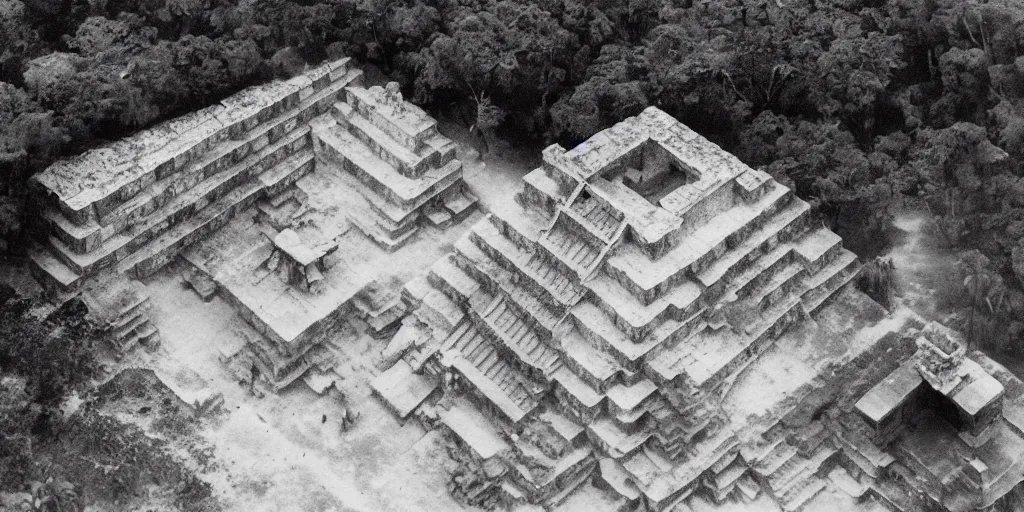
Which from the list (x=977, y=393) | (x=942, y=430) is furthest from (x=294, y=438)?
(x=977, y=393)

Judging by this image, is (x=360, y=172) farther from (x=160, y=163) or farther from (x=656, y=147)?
(x=656, y=147)

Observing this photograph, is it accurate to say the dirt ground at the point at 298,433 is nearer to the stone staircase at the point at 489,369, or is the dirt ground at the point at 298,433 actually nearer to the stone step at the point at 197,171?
the stone step at the point at 197,171

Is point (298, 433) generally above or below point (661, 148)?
below

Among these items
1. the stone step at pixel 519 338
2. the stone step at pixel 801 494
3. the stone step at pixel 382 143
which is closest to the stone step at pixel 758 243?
the stone step at pixel 519 338

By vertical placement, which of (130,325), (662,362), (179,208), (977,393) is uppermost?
(179,208)

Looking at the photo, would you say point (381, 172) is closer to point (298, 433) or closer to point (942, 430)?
point (298, 433)

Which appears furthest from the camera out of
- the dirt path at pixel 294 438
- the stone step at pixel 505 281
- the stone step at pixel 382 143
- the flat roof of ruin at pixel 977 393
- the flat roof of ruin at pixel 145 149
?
the stone step at pixel 382 143
